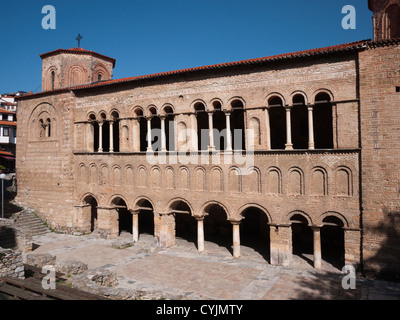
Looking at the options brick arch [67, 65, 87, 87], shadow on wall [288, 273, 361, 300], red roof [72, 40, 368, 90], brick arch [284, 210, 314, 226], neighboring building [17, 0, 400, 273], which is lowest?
shadow on wall [288, 273, 361, 300]

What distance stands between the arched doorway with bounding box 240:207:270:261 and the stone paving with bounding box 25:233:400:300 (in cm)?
76

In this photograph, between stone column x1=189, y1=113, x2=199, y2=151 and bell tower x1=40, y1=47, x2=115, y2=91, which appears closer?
stone column x1=189, y1=113, x2=199, y2=151

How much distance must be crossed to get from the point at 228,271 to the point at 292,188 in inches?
194

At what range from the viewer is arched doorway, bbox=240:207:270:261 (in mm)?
18516

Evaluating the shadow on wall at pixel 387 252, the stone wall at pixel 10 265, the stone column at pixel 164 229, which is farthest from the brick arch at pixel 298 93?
the stone wall at pixel 10 265

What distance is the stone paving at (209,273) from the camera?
12.0 metres

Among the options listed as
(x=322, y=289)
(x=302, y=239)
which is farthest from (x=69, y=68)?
(x=322, y=289)

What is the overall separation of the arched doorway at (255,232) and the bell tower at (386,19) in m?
12.0

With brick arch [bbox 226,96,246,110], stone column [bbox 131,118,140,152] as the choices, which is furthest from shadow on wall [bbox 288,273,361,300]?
stone column [bbox 131,118,140,152]

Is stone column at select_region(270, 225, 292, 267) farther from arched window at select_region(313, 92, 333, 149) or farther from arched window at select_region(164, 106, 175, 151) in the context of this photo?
arched window at select_region(164, 106, 175, 151)

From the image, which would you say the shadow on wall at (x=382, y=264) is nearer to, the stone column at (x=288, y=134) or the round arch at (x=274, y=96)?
the stone column at (x=288, y=134)

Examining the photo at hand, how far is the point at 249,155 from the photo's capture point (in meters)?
16.0
